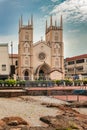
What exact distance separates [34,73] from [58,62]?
29.7ft

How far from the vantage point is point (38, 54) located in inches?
3974

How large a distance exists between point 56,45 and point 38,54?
23.0 feet

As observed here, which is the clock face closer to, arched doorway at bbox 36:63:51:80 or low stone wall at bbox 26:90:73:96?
arched doorway at bbox 36:63:51:80

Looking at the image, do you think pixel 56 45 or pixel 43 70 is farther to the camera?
pixel 56 45

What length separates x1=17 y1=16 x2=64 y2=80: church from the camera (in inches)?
3890

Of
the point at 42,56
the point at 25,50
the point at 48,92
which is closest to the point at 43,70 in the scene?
the point at 42,56

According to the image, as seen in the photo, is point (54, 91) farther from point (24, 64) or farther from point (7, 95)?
point (24, 64)

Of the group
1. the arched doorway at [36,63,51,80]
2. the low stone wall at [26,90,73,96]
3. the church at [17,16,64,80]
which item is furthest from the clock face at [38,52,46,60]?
the low stone wall at [26,90,73,96]

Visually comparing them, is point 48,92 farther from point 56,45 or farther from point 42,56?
point 56,45

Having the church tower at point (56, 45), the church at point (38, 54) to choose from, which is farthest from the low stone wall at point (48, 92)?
the church tower at point (56, 45)

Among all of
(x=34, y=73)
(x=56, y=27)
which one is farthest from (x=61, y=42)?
(x=34, y=73)

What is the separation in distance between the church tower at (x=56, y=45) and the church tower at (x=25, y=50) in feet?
23.1

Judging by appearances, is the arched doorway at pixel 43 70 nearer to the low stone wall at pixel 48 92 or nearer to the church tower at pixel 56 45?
the church tower at pixel 56 45

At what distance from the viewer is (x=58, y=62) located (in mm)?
101750
